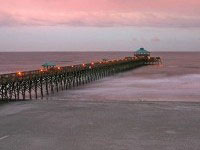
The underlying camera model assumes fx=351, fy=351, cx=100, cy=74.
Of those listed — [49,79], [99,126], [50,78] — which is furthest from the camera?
[49,79]

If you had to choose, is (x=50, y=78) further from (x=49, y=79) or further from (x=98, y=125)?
(x=98, y=125)

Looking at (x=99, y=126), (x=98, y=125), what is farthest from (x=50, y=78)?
(x=99, y=126)

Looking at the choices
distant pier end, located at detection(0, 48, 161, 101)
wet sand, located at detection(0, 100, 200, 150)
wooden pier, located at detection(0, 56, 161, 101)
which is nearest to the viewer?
wet sand, located at detection(0, 100, 200, 150)

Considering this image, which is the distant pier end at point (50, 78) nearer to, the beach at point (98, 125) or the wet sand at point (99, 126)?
the beach at point (98, 125)

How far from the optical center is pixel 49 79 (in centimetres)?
5322

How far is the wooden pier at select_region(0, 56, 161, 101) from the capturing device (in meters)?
40.9

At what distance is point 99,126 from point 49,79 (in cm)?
3106

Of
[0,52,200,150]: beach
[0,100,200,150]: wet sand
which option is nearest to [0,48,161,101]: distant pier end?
[0,52,200,150]: beach

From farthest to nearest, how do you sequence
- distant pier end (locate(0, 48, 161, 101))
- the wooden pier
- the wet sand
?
distant pier end (locate(0, 48, 161, 101)) < the wooden pier < the wet sand

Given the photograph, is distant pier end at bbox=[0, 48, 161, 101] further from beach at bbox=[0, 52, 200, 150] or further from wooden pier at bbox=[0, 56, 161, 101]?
beach at bbox=[0, 52, 200, 150]

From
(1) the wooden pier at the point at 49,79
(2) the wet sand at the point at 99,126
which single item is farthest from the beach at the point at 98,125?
(1) the wooden pier at the point at 49,79

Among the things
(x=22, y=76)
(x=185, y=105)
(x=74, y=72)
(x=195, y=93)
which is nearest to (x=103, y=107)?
(x=185, y=105)

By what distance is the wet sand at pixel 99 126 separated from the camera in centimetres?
1889

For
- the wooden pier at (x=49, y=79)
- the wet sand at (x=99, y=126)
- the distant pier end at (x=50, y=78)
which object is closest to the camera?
the wet sand at (x=99, y=126)
